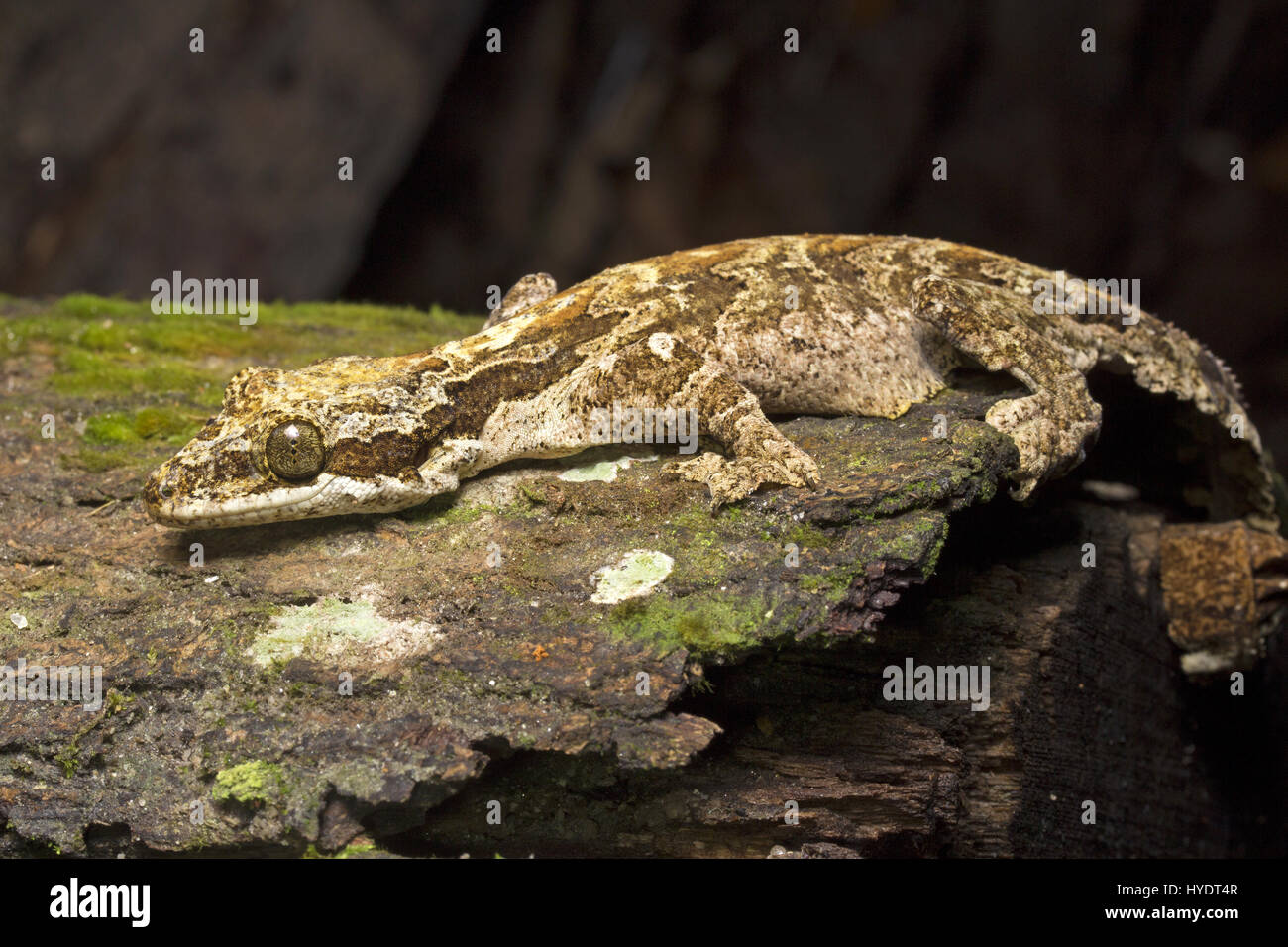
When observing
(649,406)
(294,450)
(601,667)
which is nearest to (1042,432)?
(649,406)

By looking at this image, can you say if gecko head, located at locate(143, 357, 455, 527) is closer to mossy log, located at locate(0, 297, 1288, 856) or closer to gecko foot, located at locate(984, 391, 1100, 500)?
mossy log, located at locate(0, 297, 1288, 856)

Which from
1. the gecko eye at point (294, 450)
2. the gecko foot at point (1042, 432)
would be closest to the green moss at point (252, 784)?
the gecko eye at point (294, 450)

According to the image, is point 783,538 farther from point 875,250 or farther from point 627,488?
point 875,250

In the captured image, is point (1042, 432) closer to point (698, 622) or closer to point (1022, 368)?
point (1022, 368)

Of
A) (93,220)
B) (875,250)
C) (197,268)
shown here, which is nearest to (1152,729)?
(875,250)

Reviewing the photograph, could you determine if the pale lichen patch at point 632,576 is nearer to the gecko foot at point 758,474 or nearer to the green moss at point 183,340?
the gecko foot at point 758,474
